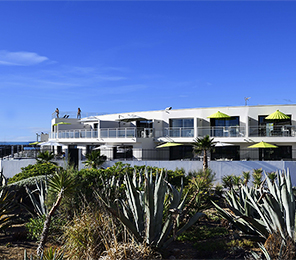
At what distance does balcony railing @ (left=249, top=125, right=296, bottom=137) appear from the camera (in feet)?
88.1

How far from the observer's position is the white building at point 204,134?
91.1 ft

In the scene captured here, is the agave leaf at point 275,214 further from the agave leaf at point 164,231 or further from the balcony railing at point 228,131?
the balcony railing at point 228,131

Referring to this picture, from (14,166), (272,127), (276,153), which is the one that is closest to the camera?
(14,166)

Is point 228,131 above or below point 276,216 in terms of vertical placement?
above

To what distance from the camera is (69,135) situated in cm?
3625

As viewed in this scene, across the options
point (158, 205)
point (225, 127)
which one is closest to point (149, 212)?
point (158, 205)

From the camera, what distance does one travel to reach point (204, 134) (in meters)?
29.7

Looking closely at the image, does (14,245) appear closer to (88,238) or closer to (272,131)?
(88,238)

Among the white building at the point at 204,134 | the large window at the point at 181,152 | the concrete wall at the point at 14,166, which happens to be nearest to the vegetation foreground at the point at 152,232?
the concrete wall at the point at 14,166

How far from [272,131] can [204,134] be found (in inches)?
250

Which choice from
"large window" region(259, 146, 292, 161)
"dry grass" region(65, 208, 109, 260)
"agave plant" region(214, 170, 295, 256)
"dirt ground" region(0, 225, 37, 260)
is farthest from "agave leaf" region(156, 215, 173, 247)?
"large window" region(259, 146, 292, 161)

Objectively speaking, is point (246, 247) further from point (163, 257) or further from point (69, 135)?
point (69, 135)

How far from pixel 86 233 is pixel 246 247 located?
3372mm

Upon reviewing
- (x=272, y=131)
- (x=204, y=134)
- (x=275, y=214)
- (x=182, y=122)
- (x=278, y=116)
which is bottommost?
(x=275, y=214)
